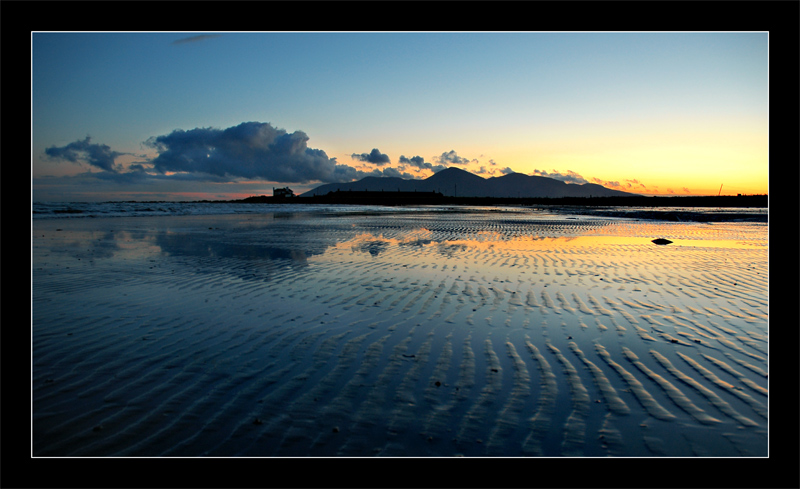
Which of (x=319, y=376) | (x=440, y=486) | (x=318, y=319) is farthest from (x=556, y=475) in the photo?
(x=318, y=319)

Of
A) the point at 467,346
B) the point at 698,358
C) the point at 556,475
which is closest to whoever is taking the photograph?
the point at 556,475

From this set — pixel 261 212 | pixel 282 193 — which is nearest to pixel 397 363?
pixel 261 212

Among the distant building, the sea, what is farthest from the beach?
the distant building

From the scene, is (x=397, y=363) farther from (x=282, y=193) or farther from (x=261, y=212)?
(x=282, y=193)

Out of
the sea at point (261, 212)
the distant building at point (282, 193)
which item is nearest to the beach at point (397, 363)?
the sea at point (261, 212)

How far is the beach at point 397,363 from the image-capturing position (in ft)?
10.5

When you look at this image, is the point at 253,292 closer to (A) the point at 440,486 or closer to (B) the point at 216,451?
(B) the point at 216,451

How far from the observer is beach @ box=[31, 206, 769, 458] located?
10.5 ft

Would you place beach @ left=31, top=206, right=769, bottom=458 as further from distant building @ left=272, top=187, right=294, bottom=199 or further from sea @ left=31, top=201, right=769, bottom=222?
distant building @ left=272, top=187, right=294, bottom=199

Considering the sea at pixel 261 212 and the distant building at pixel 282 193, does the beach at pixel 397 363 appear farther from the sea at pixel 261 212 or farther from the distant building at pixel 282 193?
the distant building at pixel 282 193

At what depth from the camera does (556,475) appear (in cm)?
230

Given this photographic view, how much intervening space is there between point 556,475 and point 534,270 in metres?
8.85

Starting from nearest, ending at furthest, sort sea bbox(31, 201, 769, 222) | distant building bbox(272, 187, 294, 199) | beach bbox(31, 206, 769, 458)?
beach bbox(31, 206, 769, 458), sea bbox(31, 201, 769, 222), distant building bbox(272, 187, 294, 199)

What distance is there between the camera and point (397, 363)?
467 centimetres
